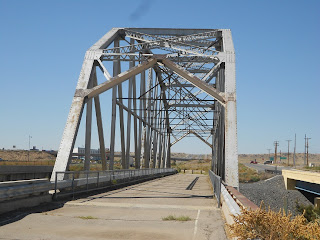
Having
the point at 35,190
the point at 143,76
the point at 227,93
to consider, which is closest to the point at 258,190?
the point at 143,76

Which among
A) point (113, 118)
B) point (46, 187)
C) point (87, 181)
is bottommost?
point (87, 181)

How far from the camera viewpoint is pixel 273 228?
5.41 meters

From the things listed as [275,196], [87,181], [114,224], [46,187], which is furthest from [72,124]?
[275,196]

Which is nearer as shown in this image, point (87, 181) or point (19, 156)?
point (87, 181)

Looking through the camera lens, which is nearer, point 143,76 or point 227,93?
point 227,93

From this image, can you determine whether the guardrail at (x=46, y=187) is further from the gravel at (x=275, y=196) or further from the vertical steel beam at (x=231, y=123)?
the gravel at (x=275, y=196)

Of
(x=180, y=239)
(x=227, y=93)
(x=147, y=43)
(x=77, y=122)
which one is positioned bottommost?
(x=180, y=239)

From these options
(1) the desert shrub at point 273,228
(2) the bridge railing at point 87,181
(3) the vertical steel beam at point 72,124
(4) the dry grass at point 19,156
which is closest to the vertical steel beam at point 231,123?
(2) the bridge railing at point 87,181

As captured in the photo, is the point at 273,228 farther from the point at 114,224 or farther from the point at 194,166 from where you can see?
the point at 194,166

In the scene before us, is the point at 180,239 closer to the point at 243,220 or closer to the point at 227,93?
the point at 243,220

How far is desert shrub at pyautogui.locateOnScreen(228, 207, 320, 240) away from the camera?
5363 mm

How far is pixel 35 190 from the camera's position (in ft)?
39.6

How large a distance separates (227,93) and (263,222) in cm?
1339

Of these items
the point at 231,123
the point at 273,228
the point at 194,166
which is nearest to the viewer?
the point at 273,228
